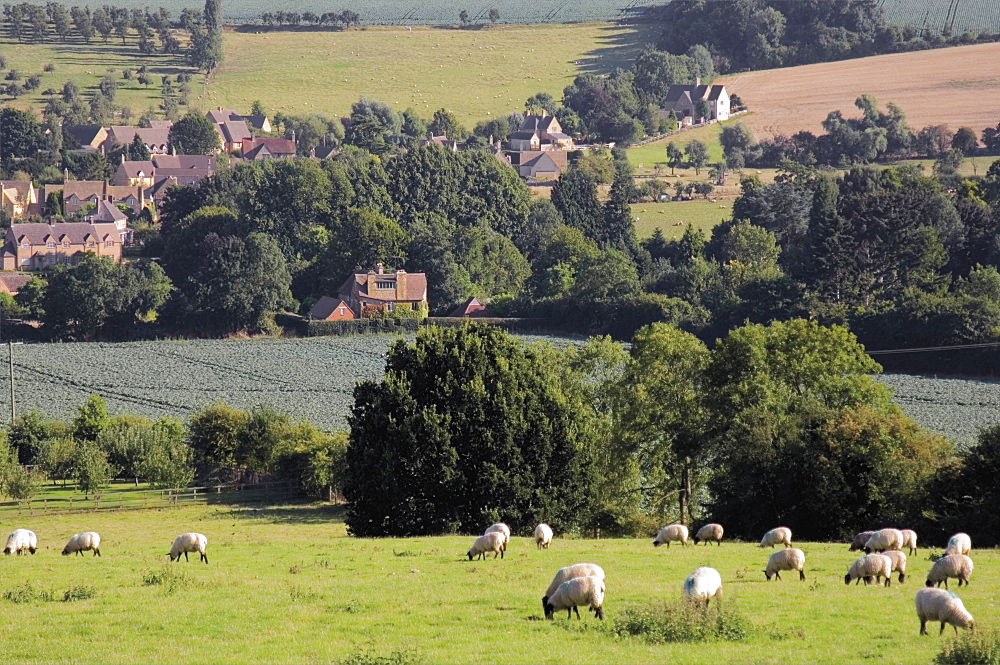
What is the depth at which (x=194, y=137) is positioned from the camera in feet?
582

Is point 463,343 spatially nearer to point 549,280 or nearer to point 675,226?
point 549,280

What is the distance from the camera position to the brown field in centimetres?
15962

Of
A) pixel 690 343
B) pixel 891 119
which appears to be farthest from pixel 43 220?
pixel 690 343

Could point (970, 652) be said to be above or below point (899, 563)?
above

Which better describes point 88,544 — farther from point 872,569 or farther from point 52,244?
point 52,244

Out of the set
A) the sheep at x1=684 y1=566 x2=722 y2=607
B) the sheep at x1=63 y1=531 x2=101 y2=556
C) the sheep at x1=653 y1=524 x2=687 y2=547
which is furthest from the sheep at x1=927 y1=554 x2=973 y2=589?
the sheep at x1=63 y1=531 x2=101 y2=556

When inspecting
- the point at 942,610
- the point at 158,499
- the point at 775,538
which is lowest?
the point at 158,499

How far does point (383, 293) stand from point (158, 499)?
197ft

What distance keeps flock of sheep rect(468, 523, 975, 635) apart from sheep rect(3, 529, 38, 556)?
10.7 metres

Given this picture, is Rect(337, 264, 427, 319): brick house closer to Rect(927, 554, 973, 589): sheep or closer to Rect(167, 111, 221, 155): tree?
Rect(167, 111, 221, 155): tree

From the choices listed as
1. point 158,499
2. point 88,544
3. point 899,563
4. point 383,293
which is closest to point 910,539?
point 899,563

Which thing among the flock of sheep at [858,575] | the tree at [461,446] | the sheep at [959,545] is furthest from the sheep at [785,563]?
the tree at [461,446]

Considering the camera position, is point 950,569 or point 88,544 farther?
point 88,544

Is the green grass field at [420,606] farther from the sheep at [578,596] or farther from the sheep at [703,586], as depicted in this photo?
the sheep at [703,586]
